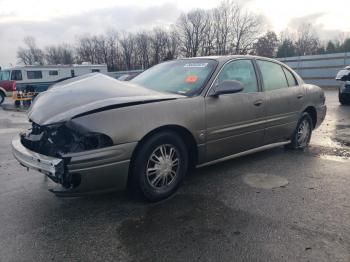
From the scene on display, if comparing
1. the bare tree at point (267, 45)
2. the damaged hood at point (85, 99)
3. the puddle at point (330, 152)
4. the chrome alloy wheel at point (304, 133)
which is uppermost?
the bare tree at point (267, 45)

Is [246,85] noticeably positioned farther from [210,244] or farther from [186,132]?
[210,244]

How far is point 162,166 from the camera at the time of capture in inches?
133

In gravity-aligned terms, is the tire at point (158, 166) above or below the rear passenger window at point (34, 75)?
below

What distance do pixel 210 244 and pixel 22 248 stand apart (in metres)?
1.50

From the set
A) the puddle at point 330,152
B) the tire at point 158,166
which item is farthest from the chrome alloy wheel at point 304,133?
the tire at point 158,166

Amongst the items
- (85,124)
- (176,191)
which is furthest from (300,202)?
(85,124)

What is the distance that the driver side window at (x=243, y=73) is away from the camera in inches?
161

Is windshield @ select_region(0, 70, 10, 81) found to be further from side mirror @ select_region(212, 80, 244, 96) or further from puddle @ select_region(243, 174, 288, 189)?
puddle @ select_region(243, 174, 288, 189)

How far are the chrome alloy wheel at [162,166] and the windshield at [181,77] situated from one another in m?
0.74

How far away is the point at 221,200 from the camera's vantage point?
11.2 feet

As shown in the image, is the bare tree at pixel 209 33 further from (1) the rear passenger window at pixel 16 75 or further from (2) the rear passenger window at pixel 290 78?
(2) the rear passenger window at pixel 290 78

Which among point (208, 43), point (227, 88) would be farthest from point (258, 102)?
point (208, 43)

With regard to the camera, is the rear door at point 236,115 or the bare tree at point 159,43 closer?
the rear door at point 236,115

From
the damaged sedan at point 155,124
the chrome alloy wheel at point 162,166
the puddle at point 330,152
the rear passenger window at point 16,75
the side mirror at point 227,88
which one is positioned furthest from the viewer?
the rear passenger window at point 16,75
